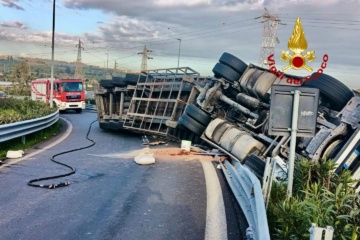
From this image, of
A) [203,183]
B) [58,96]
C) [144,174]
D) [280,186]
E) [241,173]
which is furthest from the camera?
[58,96]

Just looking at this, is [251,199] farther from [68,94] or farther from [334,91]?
[68,94]

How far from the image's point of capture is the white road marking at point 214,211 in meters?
4.57

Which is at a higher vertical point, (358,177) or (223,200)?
(358,177)

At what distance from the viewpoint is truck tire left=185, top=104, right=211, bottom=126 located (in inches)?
466

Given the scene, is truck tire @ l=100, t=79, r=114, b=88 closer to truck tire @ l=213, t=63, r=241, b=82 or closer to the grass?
the grass

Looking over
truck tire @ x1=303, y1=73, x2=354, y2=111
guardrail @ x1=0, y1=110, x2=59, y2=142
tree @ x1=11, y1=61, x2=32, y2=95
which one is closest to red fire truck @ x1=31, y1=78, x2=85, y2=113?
guardrail @ x1=0, y1=110, x2=59, y2=142

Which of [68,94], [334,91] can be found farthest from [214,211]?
[68,94]

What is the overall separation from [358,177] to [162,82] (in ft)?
31.4

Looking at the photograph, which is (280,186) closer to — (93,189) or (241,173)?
(241,173)

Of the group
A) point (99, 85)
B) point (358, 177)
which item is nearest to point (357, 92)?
point (358, 177)

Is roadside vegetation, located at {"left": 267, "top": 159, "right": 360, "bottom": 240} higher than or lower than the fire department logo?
lower

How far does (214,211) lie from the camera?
5441mm

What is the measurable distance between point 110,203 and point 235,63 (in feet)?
23.9

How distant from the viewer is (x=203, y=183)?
727cm
